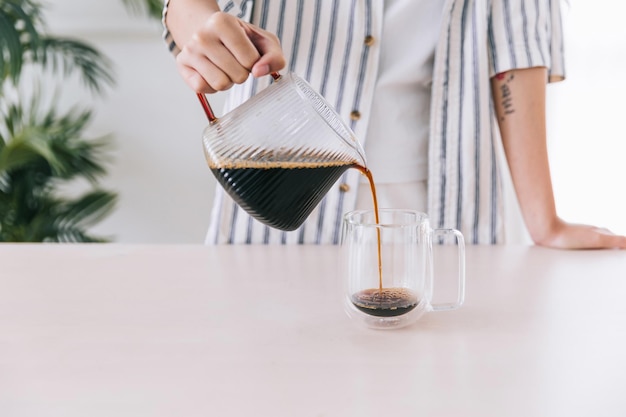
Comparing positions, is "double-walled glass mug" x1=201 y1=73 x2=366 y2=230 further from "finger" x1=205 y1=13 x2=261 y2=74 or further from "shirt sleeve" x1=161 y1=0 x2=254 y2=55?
"shirt sleeve" x1=161 y1=0 x2=254 y2=55

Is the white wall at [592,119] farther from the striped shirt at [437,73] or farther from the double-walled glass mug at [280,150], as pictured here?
the double-walled glass mug at [280,150]

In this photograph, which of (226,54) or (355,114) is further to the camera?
(355,114)

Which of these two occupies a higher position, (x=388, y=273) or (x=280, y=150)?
(x=280, y=150)

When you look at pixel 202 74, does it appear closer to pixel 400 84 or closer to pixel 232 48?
pixel 232 48

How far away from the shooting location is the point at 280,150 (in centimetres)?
63

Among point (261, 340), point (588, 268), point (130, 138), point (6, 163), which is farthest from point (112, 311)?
point (130, 138)

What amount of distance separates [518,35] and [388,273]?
666mm

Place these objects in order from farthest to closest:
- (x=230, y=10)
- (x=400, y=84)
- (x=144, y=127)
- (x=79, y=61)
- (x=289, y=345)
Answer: (x=144, y=127) < (x=79, y=61) < (x=400, y=84) < (x=230, y=10) < (x=289, y=345)

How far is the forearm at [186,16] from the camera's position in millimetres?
932

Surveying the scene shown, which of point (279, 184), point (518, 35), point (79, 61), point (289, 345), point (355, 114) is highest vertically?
point (79, 61)

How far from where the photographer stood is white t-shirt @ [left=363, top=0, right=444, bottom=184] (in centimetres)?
115

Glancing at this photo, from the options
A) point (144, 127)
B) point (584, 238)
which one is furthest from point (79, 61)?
point (584, 238)

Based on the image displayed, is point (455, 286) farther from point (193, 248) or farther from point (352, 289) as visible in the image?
point (193, 248)

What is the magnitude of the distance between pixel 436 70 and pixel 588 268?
1.46 ft
